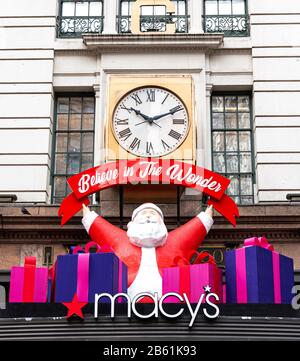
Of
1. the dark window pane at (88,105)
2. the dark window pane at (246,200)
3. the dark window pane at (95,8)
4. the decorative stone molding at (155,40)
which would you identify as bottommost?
the dark window pane at (246,200)

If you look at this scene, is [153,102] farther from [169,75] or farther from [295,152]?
[295,152]

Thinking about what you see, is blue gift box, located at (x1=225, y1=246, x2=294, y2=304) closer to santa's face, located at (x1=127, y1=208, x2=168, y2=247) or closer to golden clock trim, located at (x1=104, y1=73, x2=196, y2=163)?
santa's face, located at (x1=127, y1=208, x2=168, y2=247)

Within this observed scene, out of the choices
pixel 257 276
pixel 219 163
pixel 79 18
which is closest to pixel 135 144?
pixel 219 163

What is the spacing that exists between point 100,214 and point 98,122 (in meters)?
2.49

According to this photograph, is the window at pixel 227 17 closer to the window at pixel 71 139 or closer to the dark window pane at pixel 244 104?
the dark window pane at pixel 244 104

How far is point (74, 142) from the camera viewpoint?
1886cm

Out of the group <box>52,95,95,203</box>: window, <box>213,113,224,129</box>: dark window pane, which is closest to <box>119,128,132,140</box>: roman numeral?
<box>52,95,95,203</box>: window

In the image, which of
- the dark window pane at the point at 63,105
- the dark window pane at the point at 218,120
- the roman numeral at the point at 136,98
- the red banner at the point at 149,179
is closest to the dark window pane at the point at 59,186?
the dark window pane at the point at 63,105

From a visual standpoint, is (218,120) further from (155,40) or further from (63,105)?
(63,105)

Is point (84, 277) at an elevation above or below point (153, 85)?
below

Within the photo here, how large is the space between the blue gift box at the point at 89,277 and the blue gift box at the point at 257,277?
207cm

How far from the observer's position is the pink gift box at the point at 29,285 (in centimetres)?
1413

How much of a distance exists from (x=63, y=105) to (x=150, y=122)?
2.85 meters

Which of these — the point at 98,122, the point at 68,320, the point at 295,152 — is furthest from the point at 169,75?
the point at 68,320
